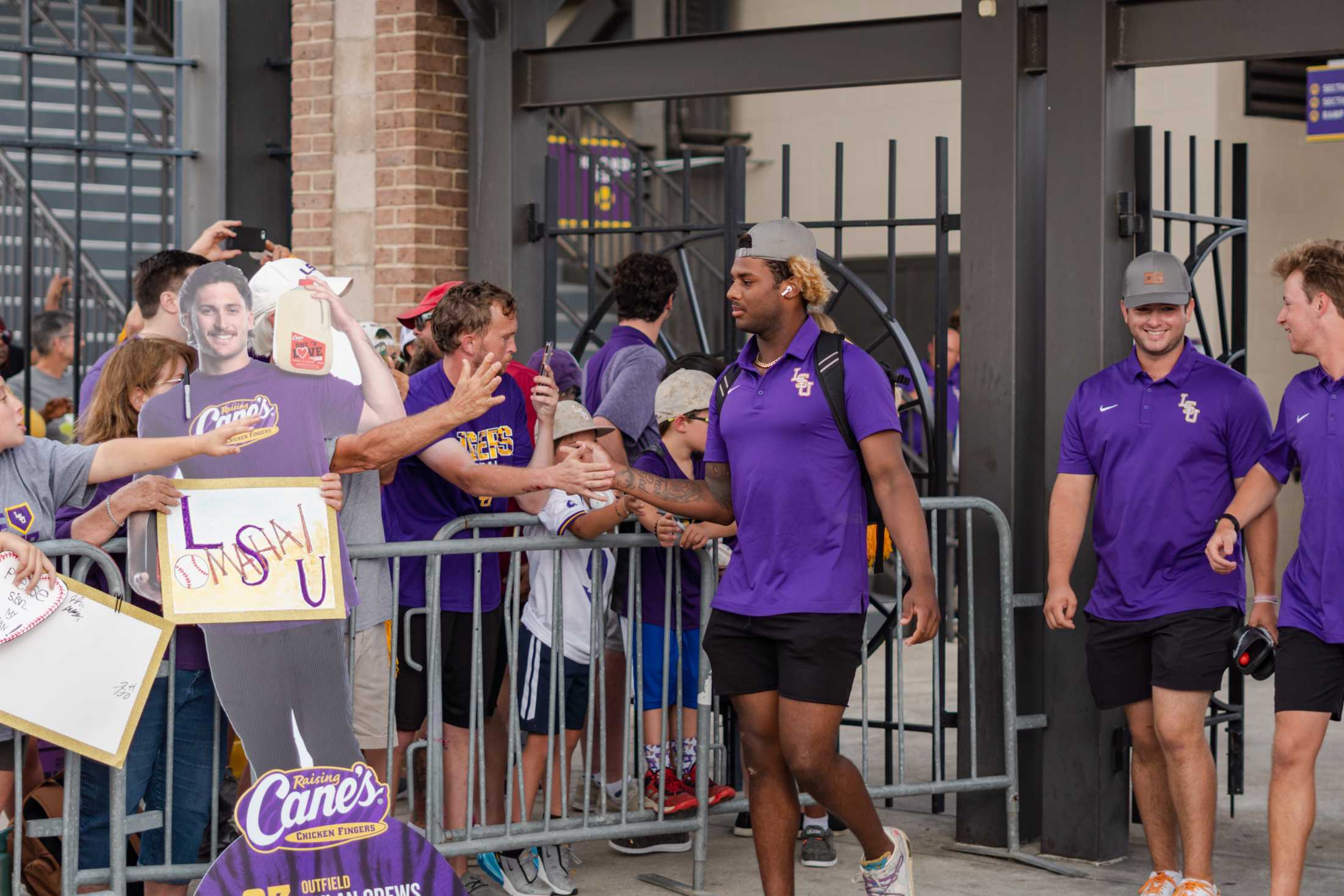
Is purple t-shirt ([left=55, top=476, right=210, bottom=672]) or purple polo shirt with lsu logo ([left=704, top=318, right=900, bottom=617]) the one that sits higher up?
purple polo shirt with lsu logo ([left=704, top=318, right=900, bottom=617])

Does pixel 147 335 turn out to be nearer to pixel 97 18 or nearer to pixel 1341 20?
pixel 1341 20

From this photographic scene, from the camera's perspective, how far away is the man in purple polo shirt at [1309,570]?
4578mm

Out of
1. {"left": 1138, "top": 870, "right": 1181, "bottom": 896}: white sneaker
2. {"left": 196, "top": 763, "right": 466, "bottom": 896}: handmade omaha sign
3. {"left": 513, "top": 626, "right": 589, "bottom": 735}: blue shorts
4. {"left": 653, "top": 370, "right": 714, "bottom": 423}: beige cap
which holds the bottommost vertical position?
{"left": 1138, "top": 870, "right": 1181, "bottom": 896}: white sneaker

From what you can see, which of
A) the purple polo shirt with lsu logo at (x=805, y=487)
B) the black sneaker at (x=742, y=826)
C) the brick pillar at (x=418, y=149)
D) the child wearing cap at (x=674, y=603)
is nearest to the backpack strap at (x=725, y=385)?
the purple polo shirt with lsu logo at (x=805, y=487)

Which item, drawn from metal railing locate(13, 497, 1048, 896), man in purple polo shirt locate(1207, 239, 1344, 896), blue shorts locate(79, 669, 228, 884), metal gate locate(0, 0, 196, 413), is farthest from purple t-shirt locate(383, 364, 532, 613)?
metal gate locate(0, 0, 196, 413)

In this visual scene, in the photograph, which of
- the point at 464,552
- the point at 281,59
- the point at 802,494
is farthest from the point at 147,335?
the point at 281,59

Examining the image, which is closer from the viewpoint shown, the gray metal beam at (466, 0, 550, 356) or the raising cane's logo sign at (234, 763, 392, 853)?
the raising cane's logo sign at (234, 763, 392, 853)

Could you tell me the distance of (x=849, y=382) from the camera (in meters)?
4.56

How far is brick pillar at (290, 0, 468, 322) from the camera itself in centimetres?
714

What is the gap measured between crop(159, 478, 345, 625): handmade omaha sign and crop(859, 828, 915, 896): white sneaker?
5.75 ft

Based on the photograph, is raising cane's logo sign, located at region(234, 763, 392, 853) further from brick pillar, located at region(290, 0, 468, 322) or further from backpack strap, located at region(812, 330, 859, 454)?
brick pillar, located at region(290, 0, 468, 322)

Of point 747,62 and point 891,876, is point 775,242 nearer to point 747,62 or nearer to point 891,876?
point 891,876

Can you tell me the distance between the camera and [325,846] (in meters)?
4.52

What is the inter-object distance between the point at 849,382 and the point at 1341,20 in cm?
220
